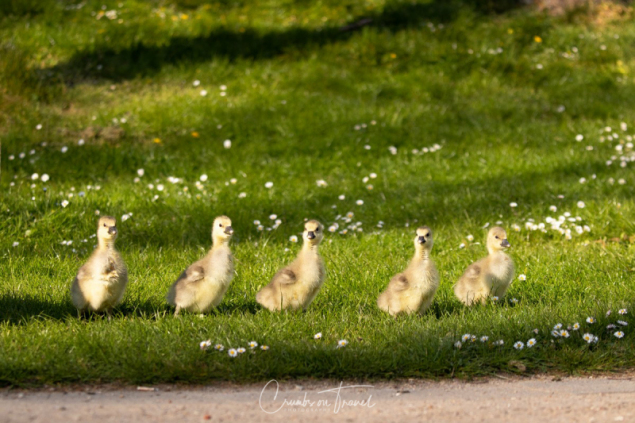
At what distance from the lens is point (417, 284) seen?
5.84 meters

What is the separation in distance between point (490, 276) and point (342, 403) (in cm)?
223

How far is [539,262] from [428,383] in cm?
303

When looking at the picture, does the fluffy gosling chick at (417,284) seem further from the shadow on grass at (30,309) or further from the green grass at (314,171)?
the shadow on grass at (30,309)

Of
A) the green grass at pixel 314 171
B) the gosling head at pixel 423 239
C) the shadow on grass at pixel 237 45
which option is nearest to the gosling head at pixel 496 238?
the green grass at pixel 314 171

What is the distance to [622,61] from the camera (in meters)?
14.9

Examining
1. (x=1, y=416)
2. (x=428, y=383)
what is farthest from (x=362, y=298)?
(x=1, y=416)

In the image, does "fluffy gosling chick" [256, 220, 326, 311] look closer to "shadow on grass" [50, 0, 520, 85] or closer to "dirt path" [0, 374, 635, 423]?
"dirt path" [0, 374, 635, 423]

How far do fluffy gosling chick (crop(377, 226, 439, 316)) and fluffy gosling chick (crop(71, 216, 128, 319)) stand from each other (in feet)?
6.98

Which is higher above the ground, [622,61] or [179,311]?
[622,61]

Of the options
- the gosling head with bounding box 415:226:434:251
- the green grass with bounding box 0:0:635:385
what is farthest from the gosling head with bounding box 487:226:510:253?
the gosling head with bounding box 415:226:434:251

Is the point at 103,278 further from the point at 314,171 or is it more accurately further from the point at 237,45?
the point at 237,45

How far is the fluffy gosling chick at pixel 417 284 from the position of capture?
5848mm

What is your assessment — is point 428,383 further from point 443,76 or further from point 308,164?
point 443,76

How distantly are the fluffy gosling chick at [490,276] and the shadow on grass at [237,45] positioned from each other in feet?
29.6
